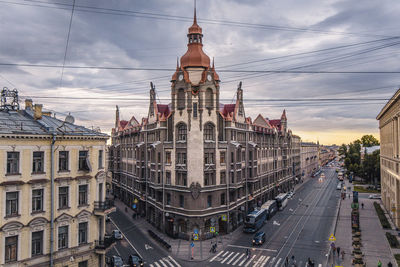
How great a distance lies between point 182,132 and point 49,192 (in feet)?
89.1

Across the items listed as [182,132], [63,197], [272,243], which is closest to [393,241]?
[272,243]

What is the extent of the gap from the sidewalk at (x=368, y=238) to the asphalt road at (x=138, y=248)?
2513 cm

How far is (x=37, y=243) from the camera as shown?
28.5 metres

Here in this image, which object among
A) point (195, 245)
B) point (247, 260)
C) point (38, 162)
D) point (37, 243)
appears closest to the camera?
point (37, 243)

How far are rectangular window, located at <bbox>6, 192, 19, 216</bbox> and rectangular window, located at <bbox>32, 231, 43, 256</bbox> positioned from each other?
3004 mm

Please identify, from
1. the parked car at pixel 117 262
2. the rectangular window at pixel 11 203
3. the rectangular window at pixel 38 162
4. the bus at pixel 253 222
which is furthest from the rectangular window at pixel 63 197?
the bus at pixel 253 222

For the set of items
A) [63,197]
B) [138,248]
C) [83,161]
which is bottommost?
[138,248]

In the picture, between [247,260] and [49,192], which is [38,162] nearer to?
[49,192]

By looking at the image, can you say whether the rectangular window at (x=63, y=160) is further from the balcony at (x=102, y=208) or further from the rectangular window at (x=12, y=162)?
the balcony at (x=102, y=208)

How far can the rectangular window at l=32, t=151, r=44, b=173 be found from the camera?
2871 cm

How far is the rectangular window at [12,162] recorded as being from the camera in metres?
27.1

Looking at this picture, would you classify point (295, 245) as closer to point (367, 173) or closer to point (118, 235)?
point (118, 235)

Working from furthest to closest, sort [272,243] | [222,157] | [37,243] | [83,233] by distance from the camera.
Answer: [222,157]
[272,243]
[83,233]
[37,243]

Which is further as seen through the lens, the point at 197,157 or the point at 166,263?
the point at 197,157
